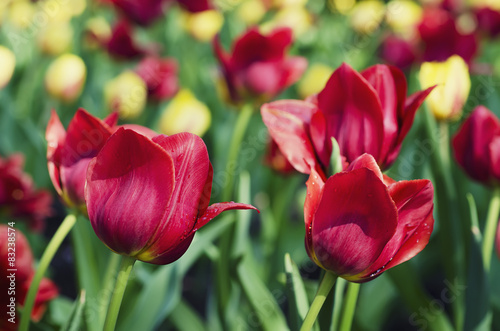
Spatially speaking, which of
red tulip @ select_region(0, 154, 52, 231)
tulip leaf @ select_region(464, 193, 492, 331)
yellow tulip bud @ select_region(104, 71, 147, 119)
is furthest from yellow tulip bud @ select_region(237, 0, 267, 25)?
tulip leaf @ select_region(464, 193, 492, 331)

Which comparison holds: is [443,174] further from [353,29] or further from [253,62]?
[353,29]

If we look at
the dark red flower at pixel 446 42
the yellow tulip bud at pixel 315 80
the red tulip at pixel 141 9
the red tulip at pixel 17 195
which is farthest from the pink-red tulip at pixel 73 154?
the red tulip at pixel 141 9

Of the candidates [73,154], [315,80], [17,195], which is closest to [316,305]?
[73,154]

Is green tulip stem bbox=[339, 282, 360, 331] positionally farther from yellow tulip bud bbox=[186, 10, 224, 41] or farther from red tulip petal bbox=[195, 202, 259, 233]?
yellow tulip bud bbox=[186, 10, 224, 41]

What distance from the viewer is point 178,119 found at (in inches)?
44.7

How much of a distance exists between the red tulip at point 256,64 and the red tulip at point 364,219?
2.13 ft

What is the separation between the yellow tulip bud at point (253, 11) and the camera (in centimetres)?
237

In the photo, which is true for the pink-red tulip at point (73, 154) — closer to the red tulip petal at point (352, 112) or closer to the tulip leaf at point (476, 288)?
the red tulip petal at point (352, 112)

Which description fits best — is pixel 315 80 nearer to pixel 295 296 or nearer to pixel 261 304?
pixel 261 304

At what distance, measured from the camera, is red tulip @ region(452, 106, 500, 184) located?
0.67 metres

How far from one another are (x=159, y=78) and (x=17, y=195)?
0.55 m

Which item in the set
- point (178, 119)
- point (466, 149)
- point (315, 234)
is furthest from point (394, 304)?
point (315, 234)

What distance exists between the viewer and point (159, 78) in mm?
1321

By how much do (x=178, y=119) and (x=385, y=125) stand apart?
0.69m
